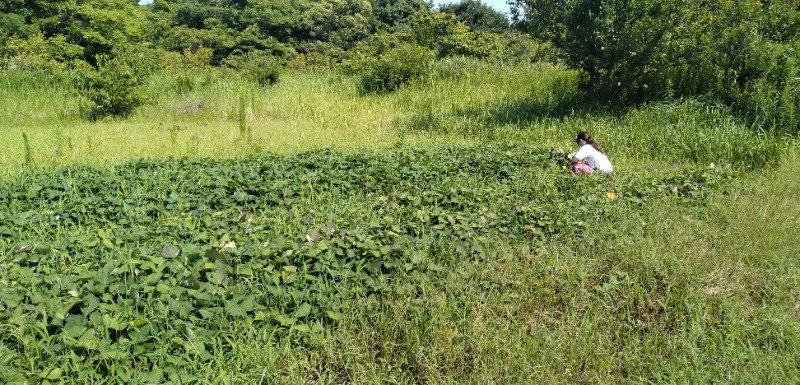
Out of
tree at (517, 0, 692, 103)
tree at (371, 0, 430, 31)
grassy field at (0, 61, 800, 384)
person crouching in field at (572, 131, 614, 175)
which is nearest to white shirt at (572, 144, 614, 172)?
person crouching in field at (572, 131, 614, 175)

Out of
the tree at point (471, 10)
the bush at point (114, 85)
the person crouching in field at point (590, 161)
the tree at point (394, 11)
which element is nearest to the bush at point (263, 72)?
the bush at point (114, 85)

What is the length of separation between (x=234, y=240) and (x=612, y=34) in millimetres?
8396

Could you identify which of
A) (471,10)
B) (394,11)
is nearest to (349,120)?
(471,10)

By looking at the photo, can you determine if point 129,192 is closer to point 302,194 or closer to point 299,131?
point 302,194

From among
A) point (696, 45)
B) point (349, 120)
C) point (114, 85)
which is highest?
point (696, 45)

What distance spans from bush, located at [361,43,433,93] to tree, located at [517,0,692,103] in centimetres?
521

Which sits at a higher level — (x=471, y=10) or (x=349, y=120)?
(x=471, y=10)

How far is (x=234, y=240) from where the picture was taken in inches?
154

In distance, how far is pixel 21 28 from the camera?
31953mm

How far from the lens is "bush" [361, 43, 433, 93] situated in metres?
15.9

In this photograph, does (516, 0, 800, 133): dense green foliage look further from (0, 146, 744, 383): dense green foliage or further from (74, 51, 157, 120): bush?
(74, 51, 157, 120): bush

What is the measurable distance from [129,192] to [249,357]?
3186mm

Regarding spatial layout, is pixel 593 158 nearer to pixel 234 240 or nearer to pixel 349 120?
pixel 234 240

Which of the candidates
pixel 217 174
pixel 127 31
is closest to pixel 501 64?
pixel 217 174
